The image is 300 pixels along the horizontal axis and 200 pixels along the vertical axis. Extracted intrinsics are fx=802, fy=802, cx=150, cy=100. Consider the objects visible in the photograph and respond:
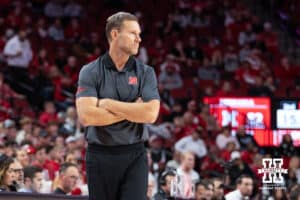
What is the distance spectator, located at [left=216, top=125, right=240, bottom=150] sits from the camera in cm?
1375

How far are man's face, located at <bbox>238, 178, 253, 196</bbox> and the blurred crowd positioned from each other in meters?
0.01

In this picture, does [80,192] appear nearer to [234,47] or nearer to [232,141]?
[232,141]

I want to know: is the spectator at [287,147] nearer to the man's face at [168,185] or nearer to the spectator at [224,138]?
the spectator at [224,138]

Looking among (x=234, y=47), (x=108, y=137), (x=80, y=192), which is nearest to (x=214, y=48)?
(x=234, y=47)

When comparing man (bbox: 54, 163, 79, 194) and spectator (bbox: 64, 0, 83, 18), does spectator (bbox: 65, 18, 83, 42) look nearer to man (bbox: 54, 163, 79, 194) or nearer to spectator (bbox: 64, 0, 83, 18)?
spectator (bbox: 64, 0, 83, 18)

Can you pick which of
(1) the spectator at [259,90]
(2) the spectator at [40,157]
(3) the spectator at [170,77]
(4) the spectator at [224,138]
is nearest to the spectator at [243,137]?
(4) the spectator at [224,138]

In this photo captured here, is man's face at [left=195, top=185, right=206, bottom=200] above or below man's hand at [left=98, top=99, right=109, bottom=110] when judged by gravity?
below

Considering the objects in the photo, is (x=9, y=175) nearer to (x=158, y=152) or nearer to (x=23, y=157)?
(x=23, y=157)

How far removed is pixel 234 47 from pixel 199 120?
4284 mm

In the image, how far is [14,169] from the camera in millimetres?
7512

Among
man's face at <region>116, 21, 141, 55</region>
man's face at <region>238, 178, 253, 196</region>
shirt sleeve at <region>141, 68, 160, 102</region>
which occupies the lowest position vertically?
man's face at <region>238, 178, 253, 196</region>

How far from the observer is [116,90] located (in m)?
4.74

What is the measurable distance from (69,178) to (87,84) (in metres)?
3.42

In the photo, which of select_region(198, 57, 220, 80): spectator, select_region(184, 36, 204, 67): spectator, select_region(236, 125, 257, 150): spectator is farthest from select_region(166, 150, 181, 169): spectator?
select_region(184, 36, 204, 67): spectator
